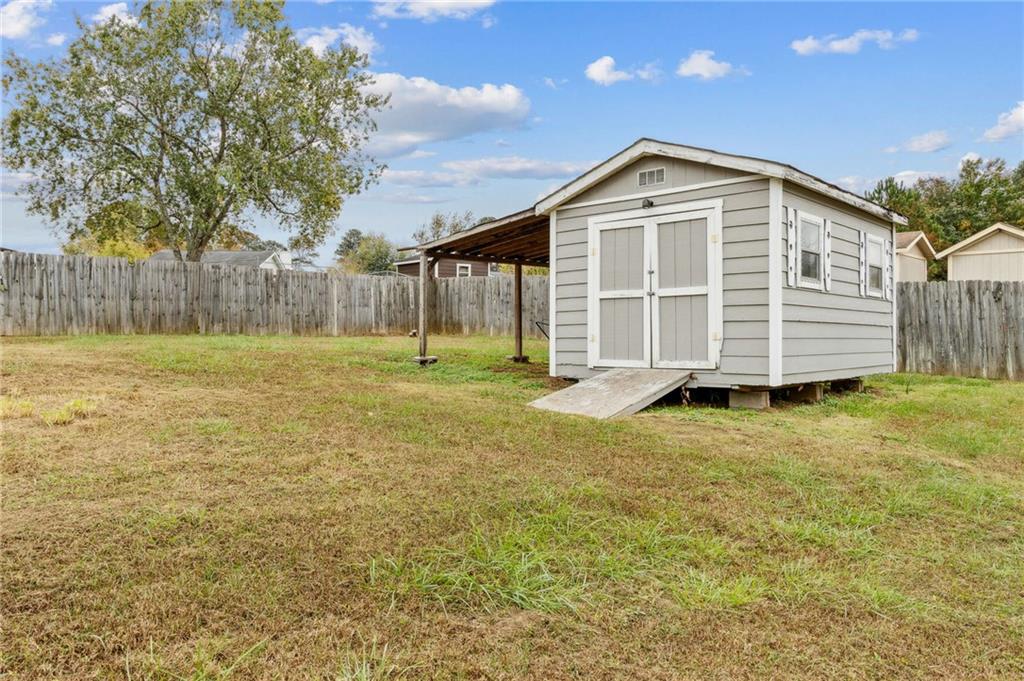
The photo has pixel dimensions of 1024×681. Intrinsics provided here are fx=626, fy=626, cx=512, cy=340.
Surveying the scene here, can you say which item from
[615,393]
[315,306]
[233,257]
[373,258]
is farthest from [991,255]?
[373,258]

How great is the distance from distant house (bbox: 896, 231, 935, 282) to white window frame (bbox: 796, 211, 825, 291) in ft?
51.4

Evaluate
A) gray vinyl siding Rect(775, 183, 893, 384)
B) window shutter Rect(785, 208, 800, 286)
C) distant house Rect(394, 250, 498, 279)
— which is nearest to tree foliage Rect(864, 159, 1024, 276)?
distant house Rect(394, 250, 498, 279)

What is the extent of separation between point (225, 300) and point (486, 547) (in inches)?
557

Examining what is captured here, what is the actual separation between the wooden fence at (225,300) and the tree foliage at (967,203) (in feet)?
66.0

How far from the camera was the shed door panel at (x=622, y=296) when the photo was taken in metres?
7.35

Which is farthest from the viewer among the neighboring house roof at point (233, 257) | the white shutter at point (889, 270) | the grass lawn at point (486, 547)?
the neighboring house roof at point (233, 257)

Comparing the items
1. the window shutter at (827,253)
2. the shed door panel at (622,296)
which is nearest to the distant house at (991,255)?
the window shutter at (827,253)

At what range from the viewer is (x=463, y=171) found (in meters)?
33.0

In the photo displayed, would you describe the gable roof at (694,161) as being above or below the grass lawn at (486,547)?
above

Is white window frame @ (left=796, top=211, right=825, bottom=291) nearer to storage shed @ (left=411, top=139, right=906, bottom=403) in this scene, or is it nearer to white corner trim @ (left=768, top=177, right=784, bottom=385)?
storage shed @ (left=411, top=139, right=906, bottom=403)

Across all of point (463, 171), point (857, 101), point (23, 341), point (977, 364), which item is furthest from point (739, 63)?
point (463, 171)

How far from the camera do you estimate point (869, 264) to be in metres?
8.62

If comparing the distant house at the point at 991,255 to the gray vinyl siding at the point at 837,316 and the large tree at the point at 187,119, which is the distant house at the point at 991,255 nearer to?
the gray vinyl siding at the point at 837,316

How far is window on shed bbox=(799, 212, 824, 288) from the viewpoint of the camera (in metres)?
6.98
